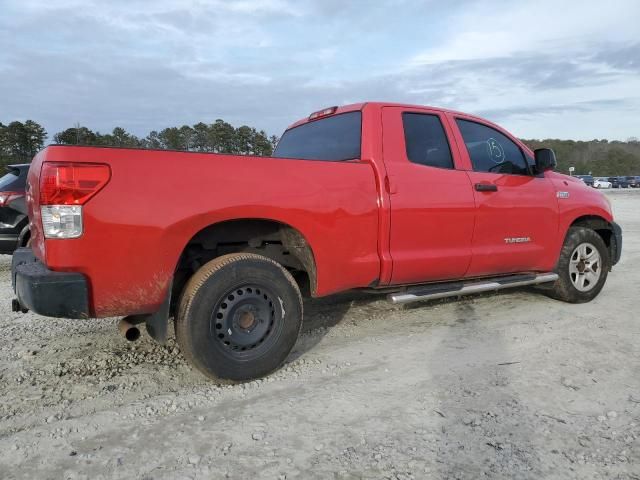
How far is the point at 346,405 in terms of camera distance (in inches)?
113

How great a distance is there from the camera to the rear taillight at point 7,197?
22.0ft

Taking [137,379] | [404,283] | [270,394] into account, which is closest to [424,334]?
[404,283]

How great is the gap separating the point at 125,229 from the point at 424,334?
2.63 m

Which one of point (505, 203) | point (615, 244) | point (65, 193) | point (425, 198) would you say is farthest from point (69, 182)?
point (615, 244)

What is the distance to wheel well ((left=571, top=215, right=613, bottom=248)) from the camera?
5.21m

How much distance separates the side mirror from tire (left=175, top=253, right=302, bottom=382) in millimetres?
2942

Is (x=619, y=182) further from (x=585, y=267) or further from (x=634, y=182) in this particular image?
(x=585, y=267)

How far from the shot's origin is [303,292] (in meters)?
4.27

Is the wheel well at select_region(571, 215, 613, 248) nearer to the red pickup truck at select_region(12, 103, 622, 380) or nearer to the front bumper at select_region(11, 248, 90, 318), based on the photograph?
the red pickup truck at select_region(12, 103, 622, 380)

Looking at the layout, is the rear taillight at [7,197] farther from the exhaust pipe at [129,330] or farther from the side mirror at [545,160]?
the side mirror at [545,160]

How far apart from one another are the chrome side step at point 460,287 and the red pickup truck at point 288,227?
16 millimetres

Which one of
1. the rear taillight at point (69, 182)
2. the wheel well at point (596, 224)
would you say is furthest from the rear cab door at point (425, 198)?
the rear taillight at point (69, 182)

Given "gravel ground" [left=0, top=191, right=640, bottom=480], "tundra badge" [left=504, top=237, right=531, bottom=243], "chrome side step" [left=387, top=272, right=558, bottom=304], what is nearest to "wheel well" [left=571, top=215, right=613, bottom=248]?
"chrome side step" [left=387, top=272, right=558, bottom=304]

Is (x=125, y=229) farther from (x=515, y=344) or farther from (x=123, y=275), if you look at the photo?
(x=515, y=344)
